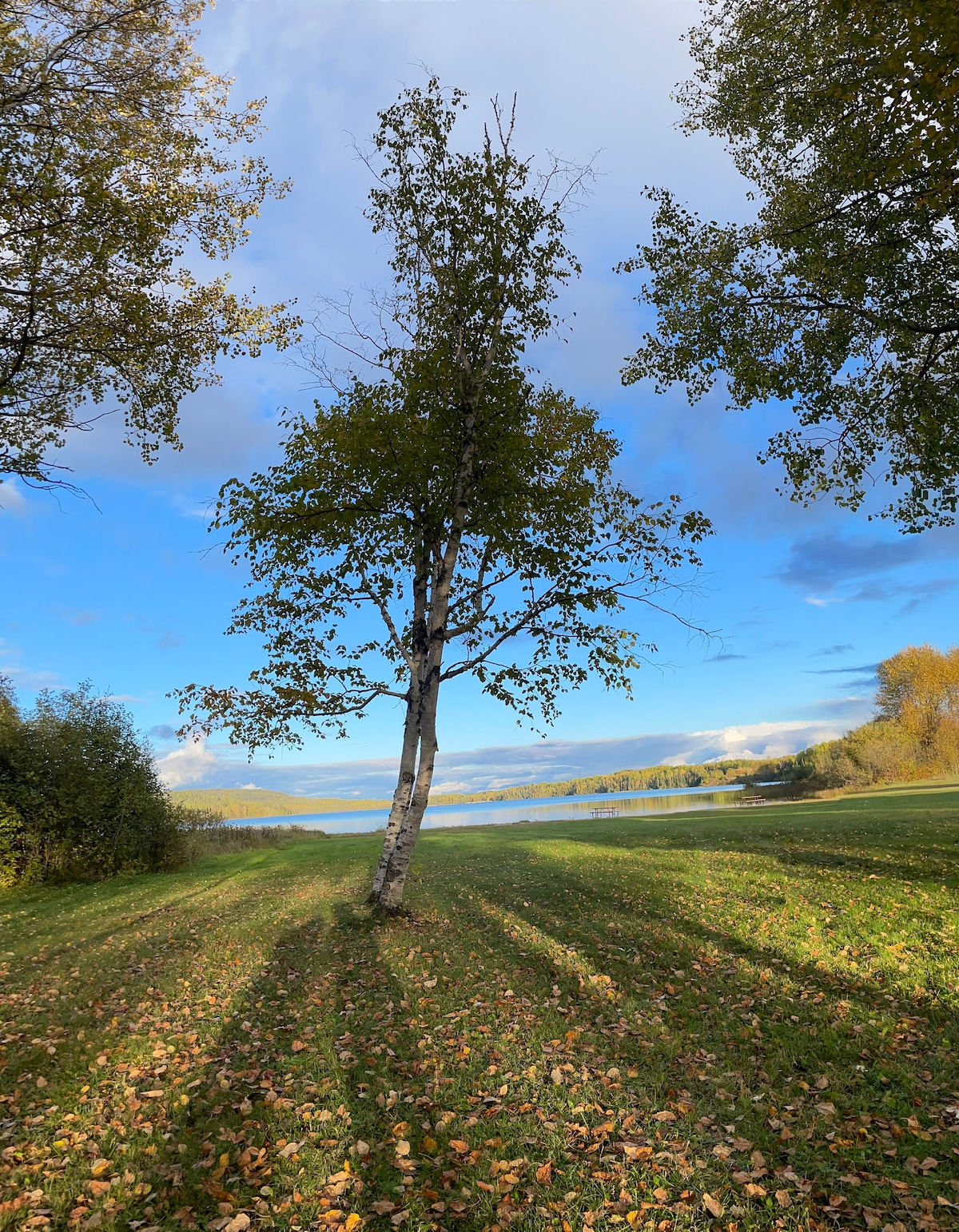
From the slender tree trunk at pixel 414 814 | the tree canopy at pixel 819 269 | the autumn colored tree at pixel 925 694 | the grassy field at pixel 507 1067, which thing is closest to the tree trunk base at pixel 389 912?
the slender tree trunk at pixel 414 814

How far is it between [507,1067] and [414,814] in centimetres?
727

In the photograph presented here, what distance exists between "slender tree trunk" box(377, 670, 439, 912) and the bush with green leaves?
18174 millimetres

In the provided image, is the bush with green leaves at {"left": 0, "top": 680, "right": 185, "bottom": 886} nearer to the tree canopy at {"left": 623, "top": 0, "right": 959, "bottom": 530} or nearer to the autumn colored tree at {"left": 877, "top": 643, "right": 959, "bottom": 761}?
the tree canopy at {"left": 623, "top": 0, "right": 959, "bottom": 530}

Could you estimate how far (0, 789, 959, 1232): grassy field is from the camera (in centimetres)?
480

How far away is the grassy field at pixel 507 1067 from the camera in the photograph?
15.7 ft

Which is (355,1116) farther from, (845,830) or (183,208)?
(845,830)

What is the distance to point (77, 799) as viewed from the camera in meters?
25.9

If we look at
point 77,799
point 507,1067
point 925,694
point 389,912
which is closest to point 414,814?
point 389,912

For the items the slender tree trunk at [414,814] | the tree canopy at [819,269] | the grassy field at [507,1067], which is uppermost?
the tree canopy at [819,269]

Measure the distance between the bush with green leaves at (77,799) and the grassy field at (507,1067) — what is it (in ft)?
40.4

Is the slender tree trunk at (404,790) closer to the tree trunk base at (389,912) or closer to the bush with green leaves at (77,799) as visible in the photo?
the tree trunk base at (389,912)

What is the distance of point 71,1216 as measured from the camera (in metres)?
4.72

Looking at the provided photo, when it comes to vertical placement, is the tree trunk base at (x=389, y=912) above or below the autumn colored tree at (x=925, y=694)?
below

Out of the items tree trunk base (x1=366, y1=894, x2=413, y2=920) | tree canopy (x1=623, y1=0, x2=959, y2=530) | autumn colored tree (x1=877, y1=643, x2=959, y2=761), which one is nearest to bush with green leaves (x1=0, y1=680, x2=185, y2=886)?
tree trunk base (x1=366, y1=894, x2=413, y2=920)
